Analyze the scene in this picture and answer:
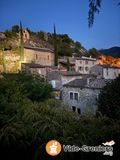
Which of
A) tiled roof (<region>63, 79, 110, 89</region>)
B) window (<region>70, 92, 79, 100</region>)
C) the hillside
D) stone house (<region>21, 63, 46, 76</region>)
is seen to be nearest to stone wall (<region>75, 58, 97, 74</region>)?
the hillside

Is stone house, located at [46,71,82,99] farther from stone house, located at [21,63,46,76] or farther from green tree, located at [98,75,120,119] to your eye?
green tree, located at [98,75,120,119]

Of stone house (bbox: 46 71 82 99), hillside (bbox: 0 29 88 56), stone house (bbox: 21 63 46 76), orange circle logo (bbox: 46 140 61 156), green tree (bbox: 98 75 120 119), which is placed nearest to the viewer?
orange circle logo (bbox: 46 140 61 156)

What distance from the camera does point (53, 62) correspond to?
142ft

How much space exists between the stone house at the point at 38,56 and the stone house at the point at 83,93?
15.2 meters

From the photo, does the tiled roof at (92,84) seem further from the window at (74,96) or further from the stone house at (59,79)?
the stone house at (59,79)

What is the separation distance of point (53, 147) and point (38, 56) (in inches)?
1465

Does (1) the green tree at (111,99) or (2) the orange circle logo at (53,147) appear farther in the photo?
(1) the green tree at (111,99)

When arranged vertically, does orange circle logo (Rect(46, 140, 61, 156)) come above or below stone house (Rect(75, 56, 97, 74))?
below

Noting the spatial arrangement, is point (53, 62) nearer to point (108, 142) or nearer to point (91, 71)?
point (91, 71)

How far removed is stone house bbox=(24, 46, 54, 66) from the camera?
37.4 m

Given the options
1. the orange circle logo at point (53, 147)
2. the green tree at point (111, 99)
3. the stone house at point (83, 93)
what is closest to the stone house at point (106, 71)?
the stone house at point (83, 93)

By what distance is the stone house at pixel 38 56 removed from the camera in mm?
37438

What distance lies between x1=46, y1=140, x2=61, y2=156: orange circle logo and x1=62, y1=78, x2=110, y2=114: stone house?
60.0 feet

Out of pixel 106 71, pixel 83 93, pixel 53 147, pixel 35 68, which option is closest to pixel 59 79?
pixel 35 68
